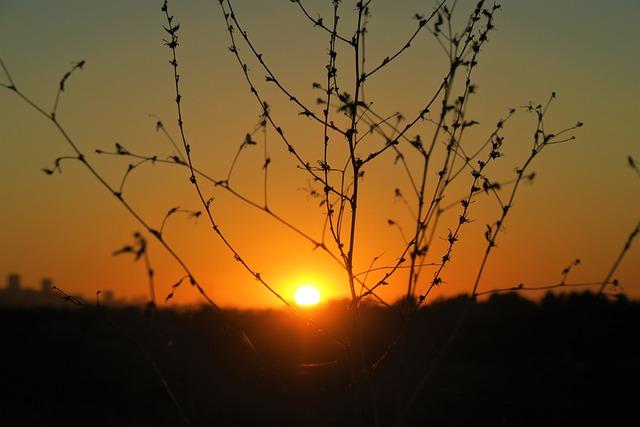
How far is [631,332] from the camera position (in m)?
14.2

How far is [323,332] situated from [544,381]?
8.95 m

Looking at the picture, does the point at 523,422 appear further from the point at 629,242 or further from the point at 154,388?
the point at 629,242

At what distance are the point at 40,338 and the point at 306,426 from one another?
7.99 meters

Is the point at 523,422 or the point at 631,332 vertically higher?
the point at 631,332

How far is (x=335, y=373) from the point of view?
37.4 ft

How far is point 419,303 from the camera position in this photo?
2.89 meters

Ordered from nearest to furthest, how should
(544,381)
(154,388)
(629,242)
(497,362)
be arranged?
(629,242), (544,381), (154,388), (497,362)

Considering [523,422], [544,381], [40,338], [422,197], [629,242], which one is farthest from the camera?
[40,338]

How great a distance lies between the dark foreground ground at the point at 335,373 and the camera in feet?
32.2

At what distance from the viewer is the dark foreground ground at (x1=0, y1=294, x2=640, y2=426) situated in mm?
9812

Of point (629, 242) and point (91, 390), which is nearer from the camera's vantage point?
point (629, 242)

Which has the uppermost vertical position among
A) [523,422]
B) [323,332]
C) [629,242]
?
[629,242]

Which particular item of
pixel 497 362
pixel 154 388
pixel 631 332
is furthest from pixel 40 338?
pixel 631 332

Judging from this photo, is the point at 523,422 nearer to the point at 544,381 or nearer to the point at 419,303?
the point at 544,381
